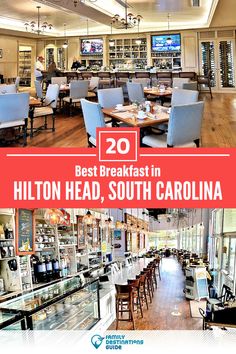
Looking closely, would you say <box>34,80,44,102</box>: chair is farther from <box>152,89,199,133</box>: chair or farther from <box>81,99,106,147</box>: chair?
<box>81,99,106,147</box>: chair

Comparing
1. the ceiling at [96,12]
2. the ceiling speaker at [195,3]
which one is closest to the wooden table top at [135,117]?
the ceiling at [96,12]

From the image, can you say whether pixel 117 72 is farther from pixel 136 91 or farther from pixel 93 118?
pixel 93 118

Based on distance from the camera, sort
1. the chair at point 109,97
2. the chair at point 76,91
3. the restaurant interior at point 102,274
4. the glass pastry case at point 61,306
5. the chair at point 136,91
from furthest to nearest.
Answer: the chair at point 76,91, the chair at point 136,91, the chair at point 109,97, the restaurant interior at point 102,274, the glass pastry case at point 61,306

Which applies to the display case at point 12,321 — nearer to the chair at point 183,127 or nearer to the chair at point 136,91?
the chair at point 183,127

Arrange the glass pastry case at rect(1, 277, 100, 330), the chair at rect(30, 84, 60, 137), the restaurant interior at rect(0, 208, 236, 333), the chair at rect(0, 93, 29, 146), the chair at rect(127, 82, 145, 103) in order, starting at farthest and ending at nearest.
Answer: the chair at rect(127, 82, 145, 103)
the chair at rect(30, 84, 60, 137)
the chair at rect(0, 93, 29, 146)
the restaurant interior at rect(0, 208, 236, 333)
the glass pastry case at rect(1, 277, 100, 330)

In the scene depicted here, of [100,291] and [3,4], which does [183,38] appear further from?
[100,291]

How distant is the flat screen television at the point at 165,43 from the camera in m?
10.4

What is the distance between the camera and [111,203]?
5.53ft

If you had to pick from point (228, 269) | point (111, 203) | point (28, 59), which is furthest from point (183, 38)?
point (111, 203)

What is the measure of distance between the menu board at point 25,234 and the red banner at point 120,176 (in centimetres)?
161

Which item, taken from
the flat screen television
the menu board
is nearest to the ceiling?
the flat screen television

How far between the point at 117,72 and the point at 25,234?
4.96 metres

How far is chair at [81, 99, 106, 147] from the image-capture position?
9.31ft

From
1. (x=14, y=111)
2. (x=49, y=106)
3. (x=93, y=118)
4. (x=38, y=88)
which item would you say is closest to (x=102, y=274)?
(x=93, y=118)
